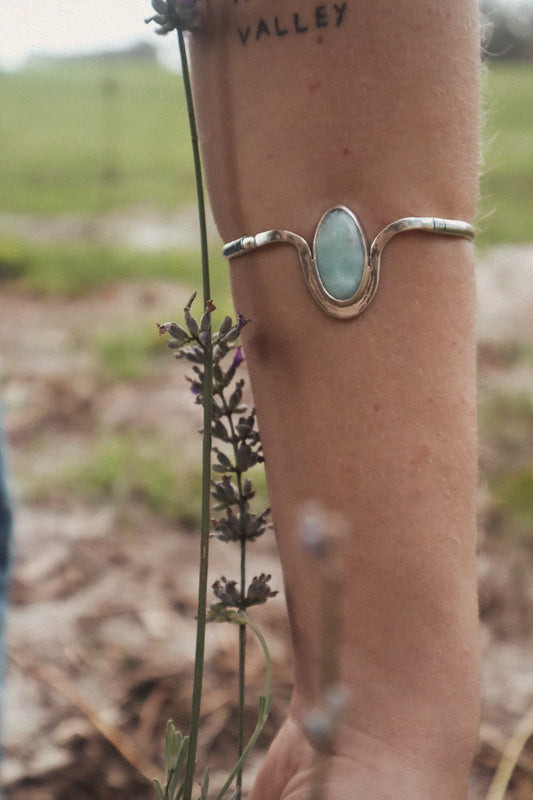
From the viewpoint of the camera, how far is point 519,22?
610 inches

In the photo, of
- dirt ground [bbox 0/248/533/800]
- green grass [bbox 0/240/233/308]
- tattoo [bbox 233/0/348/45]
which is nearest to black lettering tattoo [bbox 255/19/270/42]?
tattoo [bbox 233/0/348/45]

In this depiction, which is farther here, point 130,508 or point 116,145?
point 116,145

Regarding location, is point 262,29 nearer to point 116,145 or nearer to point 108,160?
point 108,160

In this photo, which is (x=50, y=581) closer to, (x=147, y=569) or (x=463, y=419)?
(x=147, y=569)

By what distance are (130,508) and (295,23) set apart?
166 centimetres

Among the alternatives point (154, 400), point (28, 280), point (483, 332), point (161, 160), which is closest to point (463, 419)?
point (154, 400)

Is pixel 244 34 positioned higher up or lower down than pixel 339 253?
higher up

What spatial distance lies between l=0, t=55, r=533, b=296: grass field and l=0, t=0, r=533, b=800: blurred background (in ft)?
0.12

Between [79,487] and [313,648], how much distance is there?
1.68 metres

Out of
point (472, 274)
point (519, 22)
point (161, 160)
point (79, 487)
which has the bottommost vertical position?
point (79, 487)

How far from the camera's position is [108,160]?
25.5 feet

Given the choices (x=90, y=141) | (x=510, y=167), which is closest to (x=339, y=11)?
(x=510, y=167)

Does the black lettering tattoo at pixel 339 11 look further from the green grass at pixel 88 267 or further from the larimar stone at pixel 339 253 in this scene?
the green grass at pixel 88 267

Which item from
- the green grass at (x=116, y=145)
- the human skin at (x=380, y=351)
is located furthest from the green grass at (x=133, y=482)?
the green grass at (x=116, y=145)
